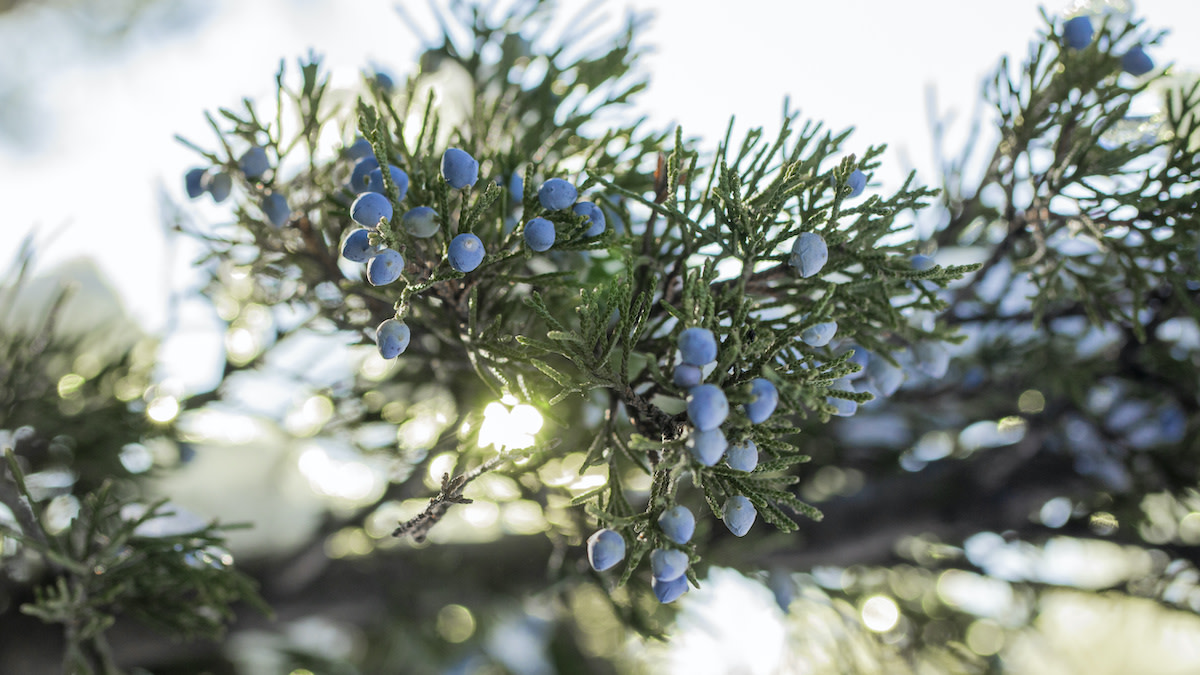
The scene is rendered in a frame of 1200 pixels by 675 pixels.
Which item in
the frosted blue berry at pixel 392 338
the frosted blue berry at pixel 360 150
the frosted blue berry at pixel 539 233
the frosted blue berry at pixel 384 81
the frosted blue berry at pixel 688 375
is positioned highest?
the frosted blue berry at pixel 384 81

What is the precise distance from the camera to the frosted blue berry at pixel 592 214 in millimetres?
464

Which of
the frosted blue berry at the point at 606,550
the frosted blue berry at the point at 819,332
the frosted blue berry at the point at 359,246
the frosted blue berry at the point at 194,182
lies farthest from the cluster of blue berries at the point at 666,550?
the frosted blue berry at the point at 194,182

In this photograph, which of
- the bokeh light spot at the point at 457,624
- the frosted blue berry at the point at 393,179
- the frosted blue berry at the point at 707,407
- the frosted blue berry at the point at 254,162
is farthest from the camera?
the bokeh light spot at the point at 457,624

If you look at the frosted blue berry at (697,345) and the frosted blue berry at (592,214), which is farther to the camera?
the frosted blue berry at (592,214)

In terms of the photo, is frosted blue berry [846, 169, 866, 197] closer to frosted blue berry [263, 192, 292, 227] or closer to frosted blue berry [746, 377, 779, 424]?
frosted blue berry [746, 377, 779, 424]

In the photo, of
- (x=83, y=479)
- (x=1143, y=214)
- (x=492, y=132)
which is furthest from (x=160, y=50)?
(x=1143, y=214)

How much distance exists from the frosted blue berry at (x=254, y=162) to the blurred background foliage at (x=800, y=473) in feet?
0.22

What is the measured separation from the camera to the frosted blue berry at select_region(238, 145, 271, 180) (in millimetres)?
562

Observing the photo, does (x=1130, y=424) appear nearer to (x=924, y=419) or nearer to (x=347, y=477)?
(x=924, y=419)

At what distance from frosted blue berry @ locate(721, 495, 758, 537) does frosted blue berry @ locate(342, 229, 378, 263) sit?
0.89ft

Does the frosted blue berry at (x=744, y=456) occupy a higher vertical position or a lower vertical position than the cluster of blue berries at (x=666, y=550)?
higher

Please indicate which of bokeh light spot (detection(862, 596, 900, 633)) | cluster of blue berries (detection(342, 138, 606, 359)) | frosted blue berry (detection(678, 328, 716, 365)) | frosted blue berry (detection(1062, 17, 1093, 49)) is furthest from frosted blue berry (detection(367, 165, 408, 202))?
bokeh light spot (detection(862, 596, 900, 633))

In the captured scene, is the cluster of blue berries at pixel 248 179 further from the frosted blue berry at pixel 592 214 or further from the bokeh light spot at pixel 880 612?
the bokeh light spot at pixel 880 612

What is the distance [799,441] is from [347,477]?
656mm
